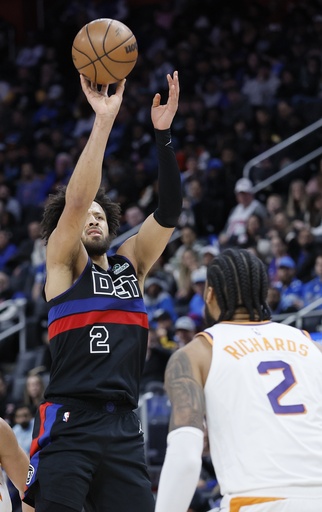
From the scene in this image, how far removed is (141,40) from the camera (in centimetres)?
1958

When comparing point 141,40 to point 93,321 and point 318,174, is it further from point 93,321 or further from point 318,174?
point 93,321

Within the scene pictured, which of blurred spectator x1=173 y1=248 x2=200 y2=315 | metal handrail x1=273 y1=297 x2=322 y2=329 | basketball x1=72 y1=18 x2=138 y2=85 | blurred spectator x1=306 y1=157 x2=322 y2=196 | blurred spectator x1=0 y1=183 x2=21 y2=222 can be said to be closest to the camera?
basketball x1=72 y1=18 x2=138 y2=85

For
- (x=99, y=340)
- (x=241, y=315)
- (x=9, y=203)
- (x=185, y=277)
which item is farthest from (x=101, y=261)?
(x=9, y=203)

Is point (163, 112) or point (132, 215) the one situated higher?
point (163, 112)

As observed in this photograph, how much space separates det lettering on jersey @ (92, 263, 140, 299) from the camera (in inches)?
185

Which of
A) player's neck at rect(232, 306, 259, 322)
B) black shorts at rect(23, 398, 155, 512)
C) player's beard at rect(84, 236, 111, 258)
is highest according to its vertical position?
player's neck at rect(232, 306, 259, 322)

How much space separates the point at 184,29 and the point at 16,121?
12.1ft

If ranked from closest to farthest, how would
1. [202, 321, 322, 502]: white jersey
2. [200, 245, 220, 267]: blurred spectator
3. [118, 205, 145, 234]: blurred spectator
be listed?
[202, 321, 322, 502]: white jersey
[200, 245, 220, 267]: blurred spectator
[118, 205, 145, 234]: blurred spectator

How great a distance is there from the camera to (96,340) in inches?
180

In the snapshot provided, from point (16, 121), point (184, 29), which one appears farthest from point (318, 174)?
point (16, 121)

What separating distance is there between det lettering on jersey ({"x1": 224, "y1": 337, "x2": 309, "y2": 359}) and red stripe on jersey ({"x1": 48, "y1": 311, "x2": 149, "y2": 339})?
1025mm

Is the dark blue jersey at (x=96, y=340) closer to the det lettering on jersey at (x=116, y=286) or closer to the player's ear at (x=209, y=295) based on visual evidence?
the det lettering on jersey at (x=116, y=286)

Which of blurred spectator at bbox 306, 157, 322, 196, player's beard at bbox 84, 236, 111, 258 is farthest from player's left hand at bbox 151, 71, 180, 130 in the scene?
blurred spectator at bbox 306, 157, 322, 196

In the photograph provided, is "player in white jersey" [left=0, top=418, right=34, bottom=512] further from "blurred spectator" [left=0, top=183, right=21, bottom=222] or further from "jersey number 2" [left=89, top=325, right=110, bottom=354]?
"blurred spectator" [left=0, top=183, right=21, bottom=222]
